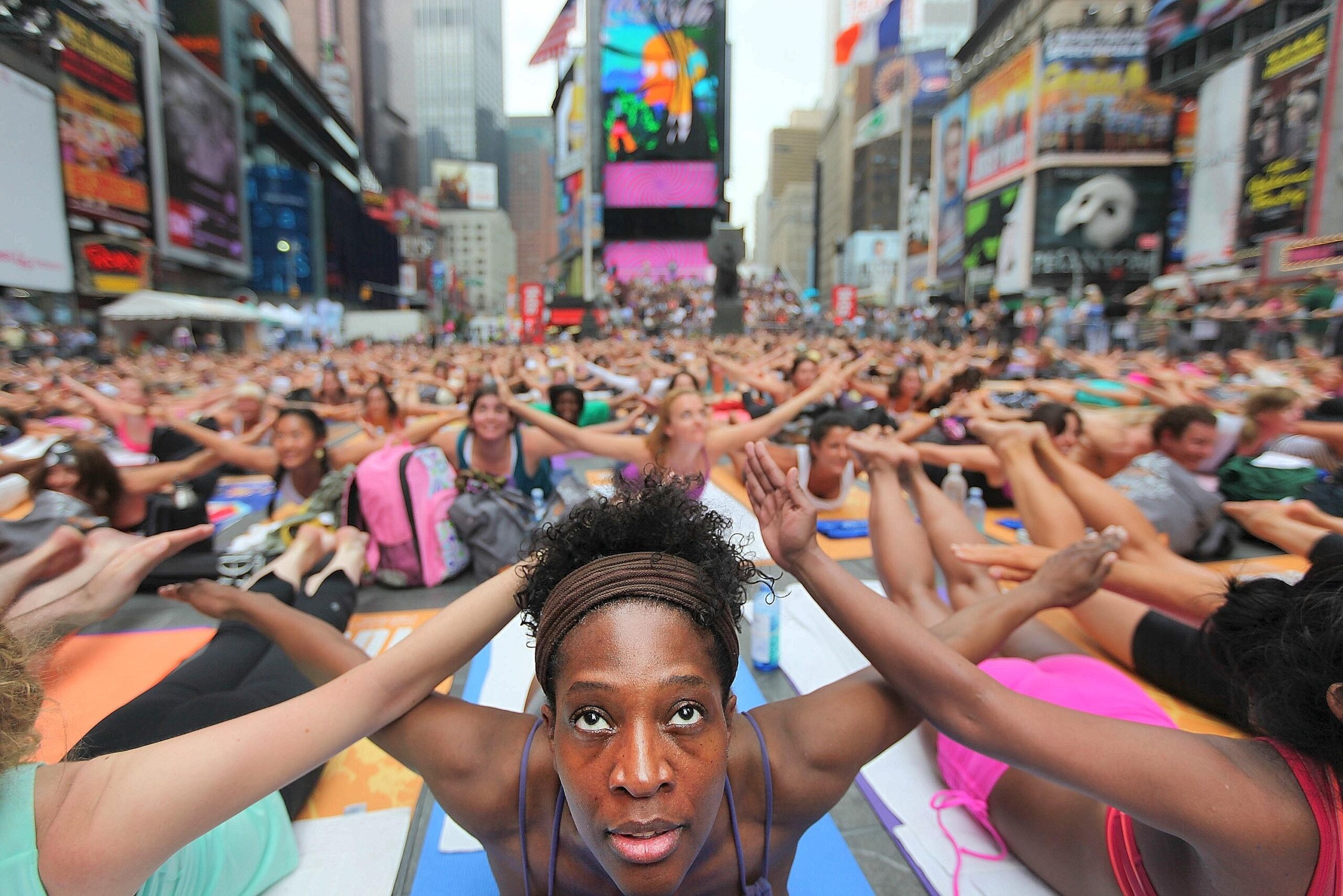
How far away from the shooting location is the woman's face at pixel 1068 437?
480 centimetres

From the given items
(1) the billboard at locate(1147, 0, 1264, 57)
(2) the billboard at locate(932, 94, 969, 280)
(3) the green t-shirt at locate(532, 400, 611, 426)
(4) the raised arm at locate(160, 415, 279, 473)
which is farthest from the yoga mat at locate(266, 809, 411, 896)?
(2) the billboard at locate(932, 94, 969, 280)

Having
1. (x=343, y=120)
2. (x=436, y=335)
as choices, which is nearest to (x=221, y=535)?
(x=436, y=335)

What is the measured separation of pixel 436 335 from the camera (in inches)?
1881

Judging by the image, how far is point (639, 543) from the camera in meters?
1.31

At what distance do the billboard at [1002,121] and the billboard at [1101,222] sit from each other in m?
2.68

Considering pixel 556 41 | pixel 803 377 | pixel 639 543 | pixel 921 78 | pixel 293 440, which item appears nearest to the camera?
pixel 639 543

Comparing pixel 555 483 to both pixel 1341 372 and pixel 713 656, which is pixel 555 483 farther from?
pixel 1341 372

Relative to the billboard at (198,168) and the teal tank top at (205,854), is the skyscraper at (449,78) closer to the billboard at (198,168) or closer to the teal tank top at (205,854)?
the billboard at (198,168)

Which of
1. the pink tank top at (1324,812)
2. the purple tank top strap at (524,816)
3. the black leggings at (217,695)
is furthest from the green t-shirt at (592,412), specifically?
the pink tank top at (1324,812)

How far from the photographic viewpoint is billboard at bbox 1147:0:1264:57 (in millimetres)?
23891

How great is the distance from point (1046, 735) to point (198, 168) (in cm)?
4289

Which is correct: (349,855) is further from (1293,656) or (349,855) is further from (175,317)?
(175,317)

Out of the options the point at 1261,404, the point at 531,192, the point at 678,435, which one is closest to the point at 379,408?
the point at 678,435

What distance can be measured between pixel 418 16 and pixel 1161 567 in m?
172
